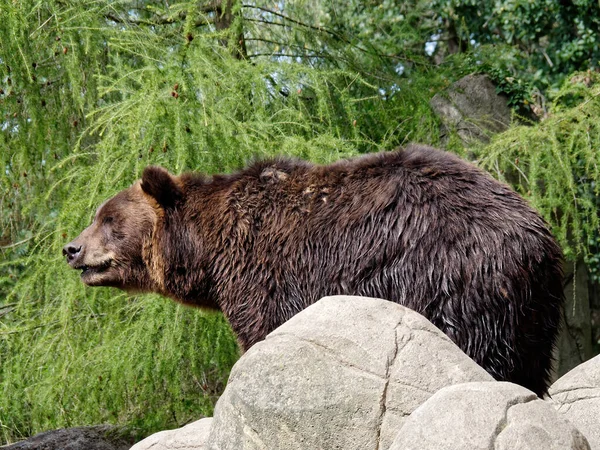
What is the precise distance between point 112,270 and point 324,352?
9.52ft

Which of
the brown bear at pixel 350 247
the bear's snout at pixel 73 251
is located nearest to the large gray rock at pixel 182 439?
the brown bear at pixel 350 247

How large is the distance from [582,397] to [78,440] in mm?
4022

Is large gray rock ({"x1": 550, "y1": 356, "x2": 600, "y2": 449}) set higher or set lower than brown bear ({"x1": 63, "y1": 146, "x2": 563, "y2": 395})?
lower

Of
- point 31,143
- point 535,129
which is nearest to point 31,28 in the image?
point 31,143

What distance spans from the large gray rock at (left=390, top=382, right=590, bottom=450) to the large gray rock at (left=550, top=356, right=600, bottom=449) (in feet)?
8.91

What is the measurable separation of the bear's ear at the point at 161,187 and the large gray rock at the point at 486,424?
329cm

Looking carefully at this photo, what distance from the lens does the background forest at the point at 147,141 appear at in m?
7.70

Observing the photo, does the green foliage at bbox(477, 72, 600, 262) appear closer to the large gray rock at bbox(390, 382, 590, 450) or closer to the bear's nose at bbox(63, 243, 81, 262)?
the bear's nose at bbox(63, 243, 81, 262)

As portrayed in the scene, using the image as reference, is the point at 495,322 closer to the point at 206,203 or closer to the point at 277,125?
the point at 206,203

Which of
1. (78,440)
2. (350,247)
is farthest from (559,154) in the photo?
(78,440)

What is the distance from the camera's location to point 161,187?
21.6 feet

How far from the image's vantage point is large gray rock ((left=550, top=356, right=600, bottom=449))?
6.39 meters

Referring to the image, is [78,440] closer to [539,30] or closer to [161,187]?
[161,187]

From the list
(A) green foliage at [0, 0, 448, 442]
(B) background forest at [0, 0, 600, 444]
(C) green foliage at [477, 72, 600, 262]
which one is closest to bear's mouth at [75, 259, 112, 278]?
(B) background forest at [0, 0, 600, 444]
